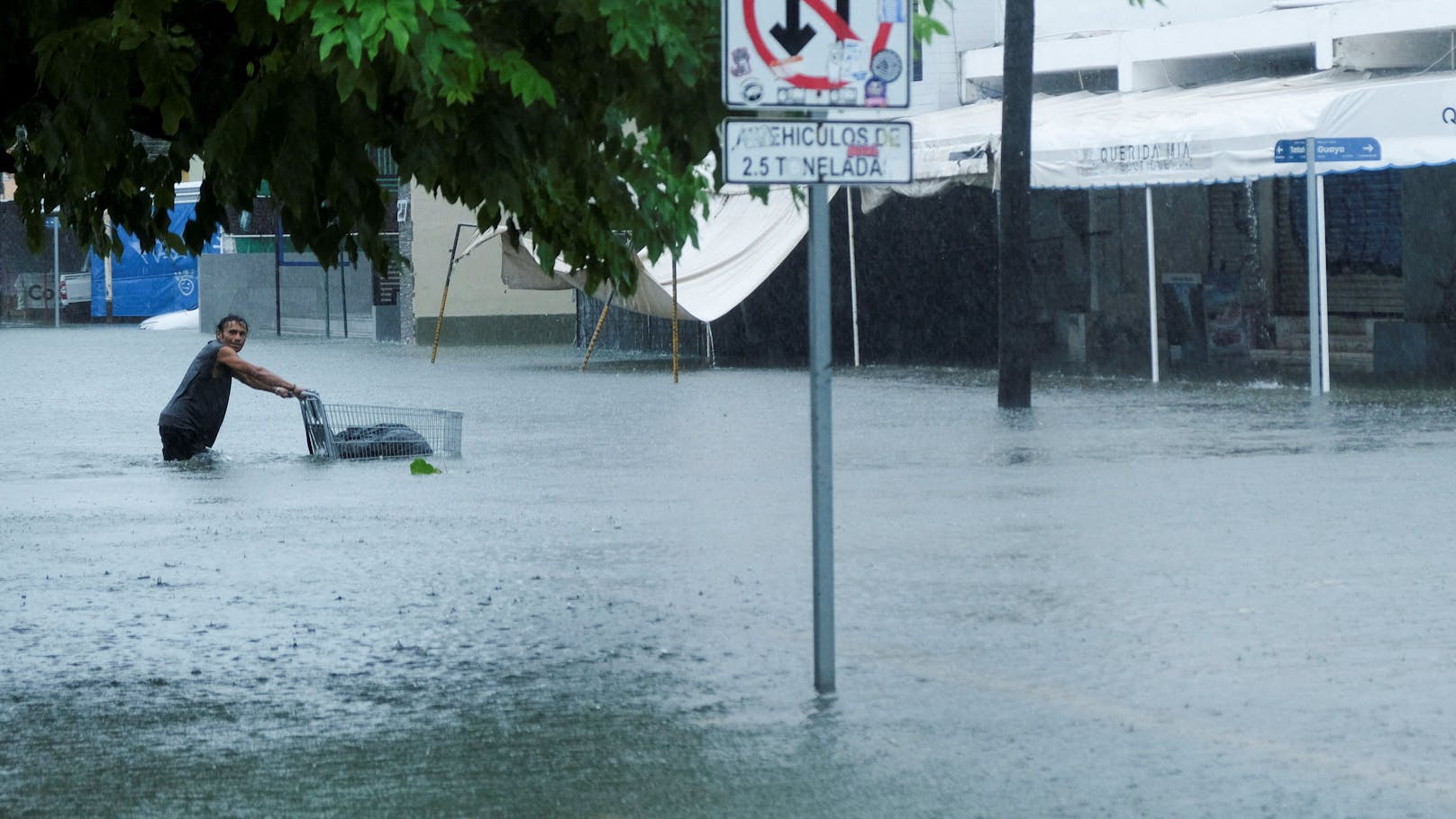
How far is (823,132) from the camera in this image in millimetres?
7797

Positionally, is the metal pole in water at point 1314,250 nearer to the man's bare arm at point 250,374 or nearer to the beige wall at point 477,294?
the man's bare arm at point 250,374

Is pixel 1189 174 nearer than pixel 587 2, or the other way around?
pixel 587 2

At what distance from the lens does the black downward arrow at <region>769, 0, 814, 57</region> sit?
7434 millimetres

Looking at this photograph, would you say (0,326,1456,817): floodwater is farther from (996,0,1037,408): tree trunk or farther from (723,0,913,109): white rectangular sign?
(996,0,1037,408): tree trunk

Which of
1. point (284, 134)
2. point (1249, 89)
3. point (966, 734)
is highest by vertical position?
point (1249, 89)

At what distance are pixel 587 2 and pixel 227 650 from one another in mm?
3684

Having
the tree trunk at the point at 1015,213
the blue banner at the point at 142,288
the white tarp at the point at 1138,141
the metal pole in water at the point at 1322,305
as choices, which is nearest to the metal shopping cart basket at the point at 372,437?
the white tarp at the point at 1138,141

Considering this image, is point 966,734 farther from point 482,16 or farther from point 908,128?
point 482,16

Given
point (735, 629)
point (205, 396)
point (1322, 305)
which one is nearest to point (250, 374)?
point (205, 396)

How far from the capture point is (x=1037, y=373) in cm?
2777

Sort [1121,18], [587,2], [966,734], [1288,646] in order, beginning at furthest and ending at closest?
[1121,18]
[1288,646]
[966,734]
[587,2]

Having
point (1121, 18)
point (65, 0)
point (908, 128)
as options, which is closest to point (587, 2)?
point (65, 0)

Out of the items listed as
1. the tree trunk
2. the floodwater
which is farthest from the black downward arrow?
the tree trunk

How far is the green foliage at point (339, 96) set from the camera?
19.8 ft
